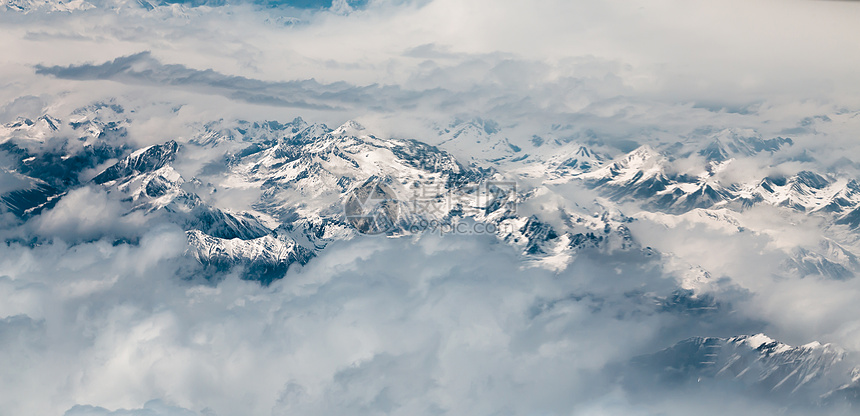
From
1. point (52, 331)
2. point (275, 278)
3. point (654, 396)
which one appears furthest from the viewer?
point (275, 278)

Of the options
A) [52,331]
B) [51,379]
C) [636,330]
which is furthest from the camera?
[636,330]

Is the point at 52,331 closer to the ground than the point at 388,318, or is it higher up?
higher up

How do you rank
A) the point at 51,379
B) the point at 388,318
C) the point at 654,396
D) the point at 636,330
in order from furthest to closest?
the point at 636,330 < the point at 388,318 < the point at 654,396 < the point at 51,379

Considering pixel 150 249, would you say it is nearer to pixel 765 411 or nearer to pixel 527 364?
A: pixel 527 364

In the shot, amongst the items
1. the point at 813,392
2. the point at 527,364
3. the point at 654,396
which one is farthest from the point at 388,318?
the point at 813,392

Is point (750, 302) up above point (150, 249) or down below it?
below

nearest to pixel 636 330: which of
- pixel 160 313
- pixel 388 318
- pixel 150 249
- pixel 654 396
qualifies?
pixel 654 396

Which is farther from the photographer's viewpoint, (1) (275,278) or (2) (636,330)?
(1) (275,278)

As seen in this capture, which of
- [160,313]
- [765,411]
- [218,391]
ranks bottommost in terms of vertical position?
[765,411]

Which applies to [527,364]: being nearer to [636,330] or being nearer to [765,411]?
[636,330]
